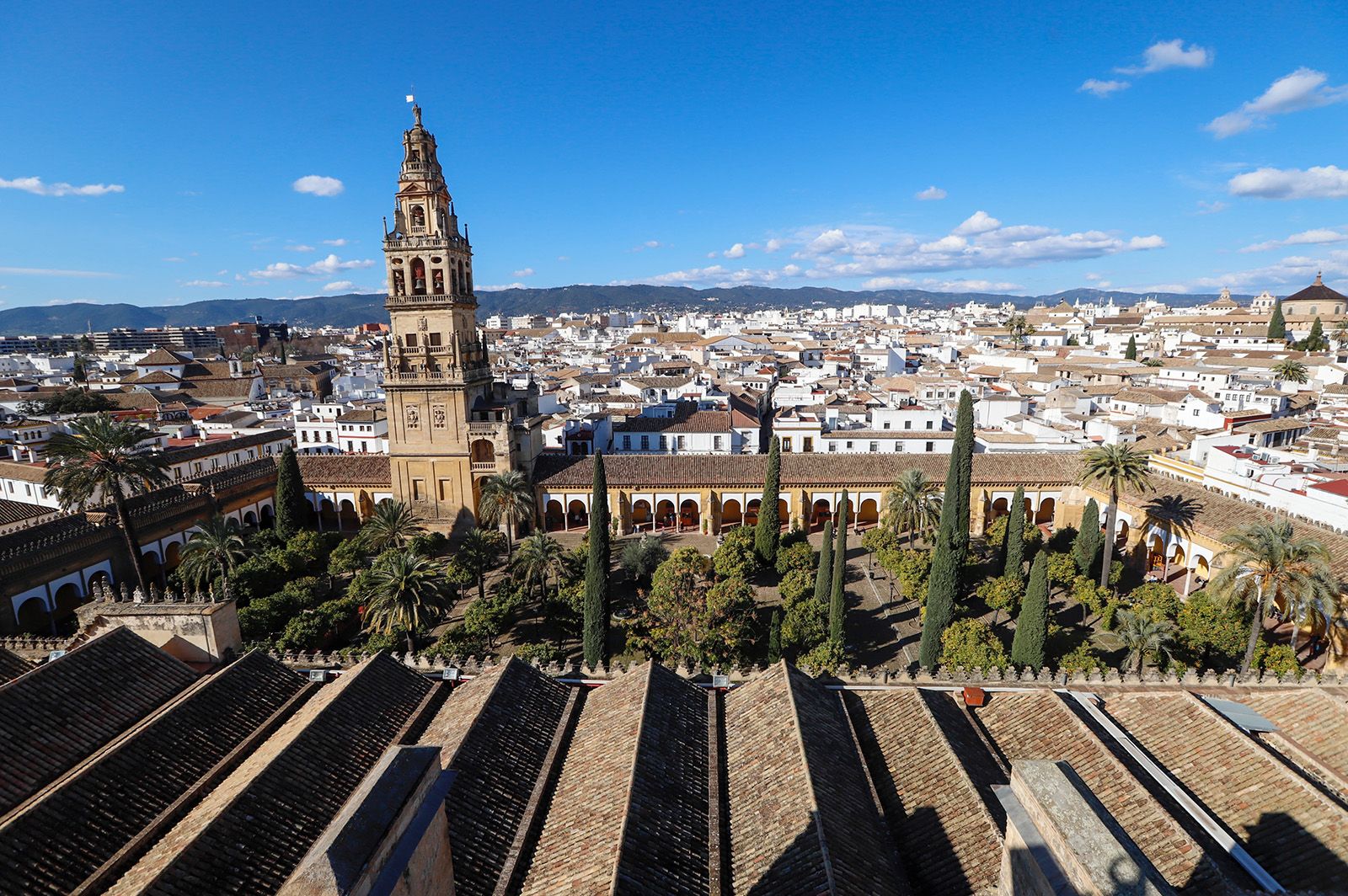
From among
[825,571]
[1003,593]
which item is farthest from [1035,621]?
[825,571]

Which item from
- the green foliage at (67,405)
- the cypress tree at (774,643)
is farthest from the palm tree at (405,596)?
the green foliage at (67,405)

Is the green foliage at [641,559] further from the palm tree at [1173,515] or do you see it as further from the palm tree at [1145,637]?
the palm tree at [1173,515]

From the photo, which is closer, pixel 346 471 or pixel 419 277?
pixel 419 277

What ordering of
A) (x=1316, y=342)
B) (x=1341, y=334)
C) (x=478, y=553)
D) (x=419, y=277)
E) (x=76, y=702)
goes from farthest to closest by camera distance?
(x=1341, y=334), (x=1316, y=342), (x=419, y=277), (x=478, y=553), (x=76, y=702)

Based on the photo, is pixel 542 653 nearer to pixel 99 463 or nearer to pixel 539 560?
pixel 539 560

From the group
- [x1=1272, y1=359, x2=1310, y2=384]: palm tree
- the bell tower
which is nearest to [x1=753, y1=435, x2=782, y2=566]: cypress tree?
the bell tower

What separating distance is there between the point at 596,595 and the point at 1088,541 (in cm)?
2647

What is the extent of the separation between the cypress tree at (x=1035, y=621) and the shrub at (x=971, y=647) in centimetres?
74

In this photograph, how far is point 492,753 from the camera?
1461 centimetres

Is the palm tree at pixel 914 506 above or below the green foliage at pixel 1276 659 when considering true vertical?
above

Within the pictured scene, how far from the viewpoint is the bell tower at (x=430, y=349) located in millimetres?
41531

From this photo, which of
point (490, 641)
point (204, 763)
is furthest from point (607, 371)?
point (204, 763)

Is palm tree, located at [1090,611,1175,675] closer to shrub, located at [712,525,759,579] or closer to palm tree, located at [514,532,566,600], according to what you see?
shrub, located at [712,525,759,579]

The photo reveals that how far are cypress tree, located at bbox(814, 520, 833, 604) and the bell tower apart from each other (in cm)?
2304
